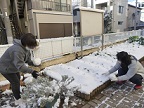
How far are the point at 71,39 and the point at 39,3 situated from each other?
18.7 ft

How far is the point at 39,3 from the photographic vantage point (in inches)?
358

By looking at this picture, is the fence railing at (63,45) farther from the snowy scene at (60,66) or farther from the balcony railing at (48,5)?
the balcony railing at (48,5)

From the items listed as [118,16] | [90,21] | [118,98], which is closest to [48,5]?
[90,21]

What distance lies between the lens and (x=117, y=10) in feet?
54.0

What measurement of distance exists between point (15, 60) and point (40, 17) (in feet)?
26.5

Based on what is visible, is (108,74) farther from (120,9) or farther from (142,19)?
(142,19)

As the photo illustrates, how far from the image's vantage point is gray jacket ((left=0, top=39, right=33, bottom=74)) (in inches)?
66.6

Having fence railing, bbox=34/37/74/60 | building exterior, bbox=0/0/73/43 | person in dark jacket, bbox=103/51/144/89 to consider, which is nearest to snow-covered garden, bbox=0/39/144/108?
person in dark jacket, bbox=103/51/144/89

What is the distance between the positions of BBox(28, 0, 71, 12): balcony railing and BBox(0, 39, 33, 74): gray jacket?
25.8 ft

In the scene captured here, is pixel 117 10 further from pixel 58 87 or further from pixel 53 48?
pixel 58 87

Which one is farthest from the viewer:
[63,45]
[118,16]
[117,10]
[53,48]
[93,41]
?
[118,16]

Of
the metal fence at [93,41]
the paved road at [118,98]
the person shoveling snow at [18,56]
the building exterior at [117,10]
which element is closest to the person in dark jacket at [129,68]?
the paved road at [118,98]

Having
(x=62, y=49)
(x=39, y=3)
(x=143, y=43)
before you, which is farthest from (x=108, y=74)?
(x=39, y=3)

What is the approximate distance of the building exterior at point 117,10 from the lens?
52.6 feet
